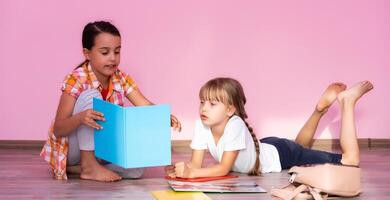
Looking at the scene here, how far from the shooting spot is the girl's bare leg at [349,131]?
2.74 metres

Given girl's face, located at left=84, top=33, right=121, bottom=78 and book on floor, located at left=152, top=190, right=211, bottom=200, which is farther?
girl's face, located at left=84, top=33, right=121, bottom=78

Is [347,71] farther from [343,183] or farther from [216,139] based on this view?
[343,183]

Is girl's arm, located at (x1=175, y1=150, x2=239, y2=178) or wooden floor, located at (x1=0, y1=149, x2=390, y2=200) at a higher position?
girl's arm, located at (x1=175, y1=150, x2=239, y2=178)

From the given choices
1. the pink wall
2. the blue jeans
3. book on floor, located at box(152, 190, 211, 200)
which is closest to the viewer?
book on floor, located at box(152, 190, 211, 200)

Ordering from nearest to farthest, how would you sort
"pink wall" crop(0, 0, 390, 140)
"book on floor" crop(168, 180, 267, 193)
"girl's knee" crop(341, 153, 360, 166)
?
"book on floor" crop(168, 180, 267, 193)
"girl's knee" crop(341, 153, 360, 166)
"pink wall" crop(0, 0, 390, 140)

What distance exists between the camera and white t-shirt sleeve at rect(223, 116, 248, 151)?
2658mm

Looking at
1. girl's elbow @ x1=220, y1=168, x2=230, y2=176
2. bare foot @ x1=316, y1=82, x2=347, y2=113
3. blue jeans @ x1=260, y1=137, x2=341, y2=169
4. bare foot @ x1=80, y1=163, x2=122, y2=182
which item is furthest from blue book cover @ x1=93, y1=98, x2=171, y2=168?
Answer: bare foot @ x1=316, y1=82, x2=347, y2=113

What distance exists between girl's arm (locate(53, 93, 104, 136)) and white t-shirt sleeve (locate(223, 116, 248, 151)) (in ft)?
1.50

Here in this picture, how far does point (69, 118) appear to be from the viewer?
2.56m

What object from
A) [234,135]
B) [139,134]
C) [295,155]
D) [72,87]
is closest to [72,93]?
[72,87]

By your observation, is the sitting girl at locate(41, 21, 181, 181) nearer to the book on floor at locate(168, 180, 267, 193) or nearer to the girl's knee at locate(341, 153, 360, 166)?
the book on floor at locate(168, 180, 267, 193)

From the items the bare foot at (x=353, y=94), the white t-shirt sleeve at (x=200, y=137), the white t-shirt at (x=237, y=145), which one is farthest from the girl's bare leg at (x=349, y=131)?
the white t-shirt sleeve at (x=200, y=137)

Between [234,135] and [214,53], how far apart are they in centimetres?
84

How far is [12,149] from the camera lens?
3.40 meters
